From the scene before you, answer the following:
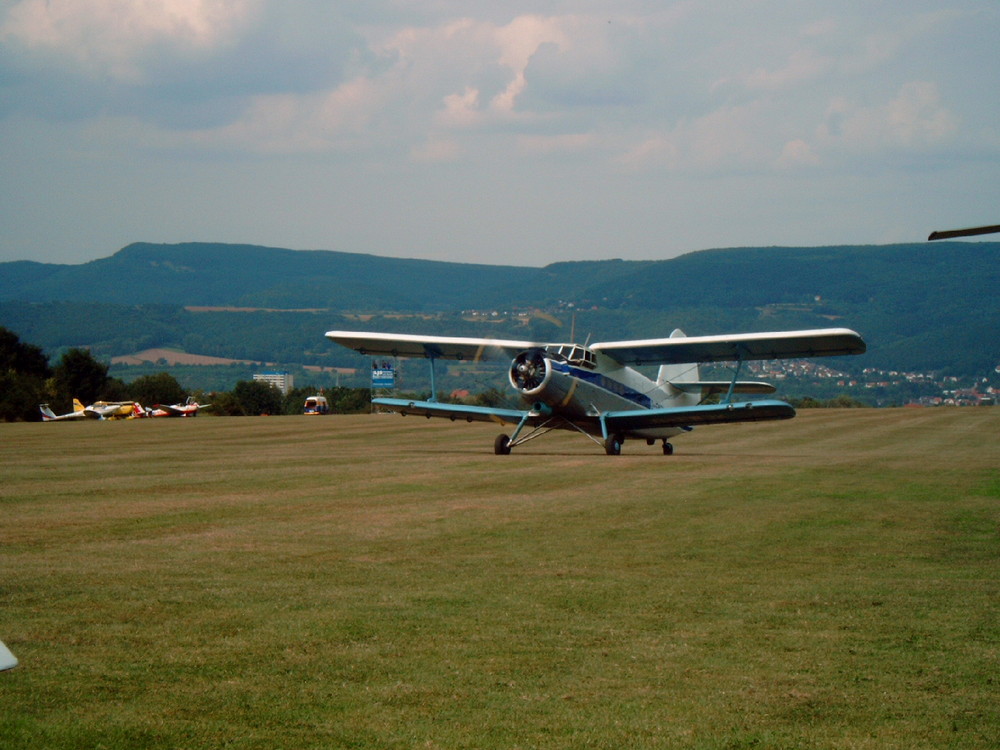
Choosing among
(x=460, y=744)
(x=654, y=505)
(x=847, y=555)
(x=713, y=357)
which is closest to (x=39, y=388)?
(x=713, y=357)

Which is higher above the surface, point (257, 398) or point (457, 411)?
point (457, 411)

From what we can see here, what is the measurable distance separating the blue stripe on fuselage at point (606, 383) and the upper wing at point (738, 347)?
2.46 feet

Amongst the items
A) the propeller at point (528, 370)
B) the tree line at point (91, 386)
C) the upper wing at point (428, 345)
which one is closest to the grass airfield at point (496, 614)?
the propeller at point (528, 370)

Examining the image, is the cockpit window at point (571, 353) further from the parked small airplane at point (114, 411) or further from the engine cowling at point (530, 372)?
the parked small airplane at point (114, 411)

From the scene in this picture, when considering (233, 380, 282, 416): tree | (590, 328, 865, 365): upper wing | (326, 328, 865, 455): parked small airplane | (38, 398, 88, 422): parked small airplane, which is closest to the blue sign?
(233, 380, 282, 416): tree

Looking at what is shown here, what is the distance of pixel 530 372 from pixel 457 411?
135 inches

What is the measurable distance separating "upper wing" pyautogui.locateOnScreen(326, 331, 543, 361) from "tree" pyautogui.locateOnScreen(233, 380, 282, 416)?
4738 cm

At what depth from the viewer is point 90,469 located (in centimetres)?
2073

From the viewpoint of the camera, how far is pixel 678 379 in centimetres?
3341

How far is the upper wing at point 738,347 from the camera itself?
25.6m

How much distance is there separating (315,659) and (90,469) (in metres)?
15.2

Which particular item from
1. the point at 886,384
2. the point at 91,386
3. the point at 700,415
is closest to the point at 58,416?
the point at 91,386

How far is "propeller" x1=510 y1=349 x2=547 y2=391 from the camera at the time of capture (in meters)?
26.5

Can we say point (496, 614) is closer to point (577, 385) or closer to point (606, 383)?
point (577, 385)
